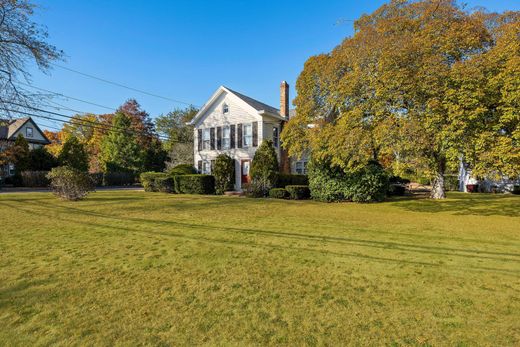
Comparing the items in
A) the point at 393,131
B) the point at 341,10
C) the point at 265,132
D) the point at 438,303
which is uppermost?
the point at 341,10

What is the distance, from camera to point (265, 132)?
825 inches

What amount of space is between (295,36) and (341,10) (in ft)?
9.23

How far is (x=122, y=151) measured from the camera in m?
36.2

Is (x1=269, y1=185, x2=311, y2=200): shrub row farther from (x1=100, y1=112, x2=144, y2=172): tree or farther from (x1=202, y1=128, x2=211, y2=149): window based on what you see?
(x1=100, y1=112, x2=144, y2=172): tree

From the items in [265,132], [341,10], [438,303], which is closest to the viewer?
[438,303]

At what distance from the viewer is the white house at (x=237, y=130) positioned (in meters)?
21.1

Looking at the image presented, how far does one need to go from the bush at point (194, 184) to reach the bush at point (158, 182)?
0.85 meters

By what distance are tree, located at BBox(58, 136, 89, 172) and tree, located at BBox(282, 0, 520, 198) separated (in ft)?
102

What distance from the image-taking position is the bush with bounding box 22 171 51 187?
27094mm

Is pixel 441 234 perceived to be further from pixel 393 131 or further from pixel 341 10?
pixel 341 10

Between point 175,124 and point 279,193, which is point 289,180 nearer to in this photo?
point 279,193

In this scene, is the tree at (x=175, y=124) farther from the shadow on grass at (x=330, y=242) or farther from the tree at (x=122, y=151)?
the shadow on grass at (x=330, y=242)

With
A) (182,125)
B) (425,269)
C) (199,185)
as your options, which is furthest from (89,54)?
(182,125)

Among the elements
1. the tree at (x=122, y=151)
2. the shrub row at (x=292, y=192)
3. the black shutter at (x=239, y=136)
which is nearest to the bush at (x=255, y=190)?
the shrub row at (x=292, y=192)
